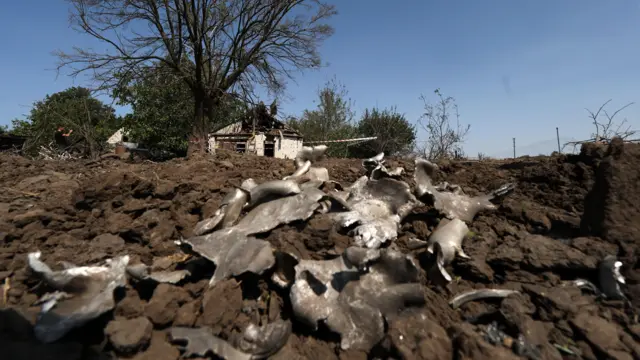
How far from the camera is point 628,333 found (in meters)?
1.74

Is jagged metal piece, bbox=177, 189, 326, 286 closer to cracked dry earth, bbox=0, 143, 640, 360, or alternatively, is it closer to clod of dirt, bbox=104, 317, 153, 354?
cracked dry earth, bbox=0, 143, 640, 360

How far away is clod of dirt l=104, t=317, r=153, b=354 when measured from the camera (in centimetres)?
158

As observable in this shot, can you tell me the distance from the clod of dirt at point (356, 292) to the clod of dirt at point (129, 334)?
736 millimetres

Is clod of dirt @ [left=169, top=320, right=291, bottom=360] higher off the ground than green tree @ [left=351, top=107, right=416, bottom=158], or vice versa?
green tree @ [left=351, top=107, right=416, bottom=158]

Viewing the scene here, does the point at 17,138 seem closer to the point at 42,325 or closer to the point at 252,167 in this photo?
the point at 252,167

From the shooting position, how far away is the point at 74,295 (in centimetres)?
193

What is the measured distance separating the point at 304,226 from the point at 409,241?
0.81 metres

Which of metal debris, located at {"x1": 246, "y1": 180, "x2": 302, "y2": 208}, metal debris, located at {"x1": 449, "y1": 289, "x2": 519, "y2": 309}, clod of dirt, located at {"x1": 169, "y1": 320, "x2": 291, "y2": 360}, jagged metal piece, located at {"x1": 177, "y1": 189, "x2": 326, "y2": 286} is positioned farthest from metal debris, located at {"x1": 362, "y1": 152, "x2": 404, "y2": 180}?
clod of dirt, located at {"x1": 169, "y1": 320, "x2": 291, "y2": 360}

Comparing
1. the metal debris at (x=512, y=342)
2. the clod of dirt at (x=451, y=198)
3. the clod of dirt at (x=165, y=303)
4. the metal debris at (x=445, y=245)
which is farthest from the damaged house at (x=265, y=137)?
the metal debris at (x=512, y=342)

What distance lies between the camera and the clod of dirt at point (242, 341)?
1.62m

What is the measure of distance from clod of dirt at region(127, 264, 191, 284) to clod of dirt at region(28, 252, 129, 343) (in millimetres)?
65

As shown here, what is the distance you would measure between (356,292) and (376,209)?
1126 millimetres

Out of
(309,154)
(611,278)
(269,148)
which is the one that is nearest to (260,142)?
(269,148)

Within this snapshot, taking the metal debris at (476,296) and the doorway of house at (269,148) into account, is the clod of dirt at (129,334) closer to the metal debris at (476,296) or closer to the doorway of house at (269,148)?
the metal debris at (476,296)
